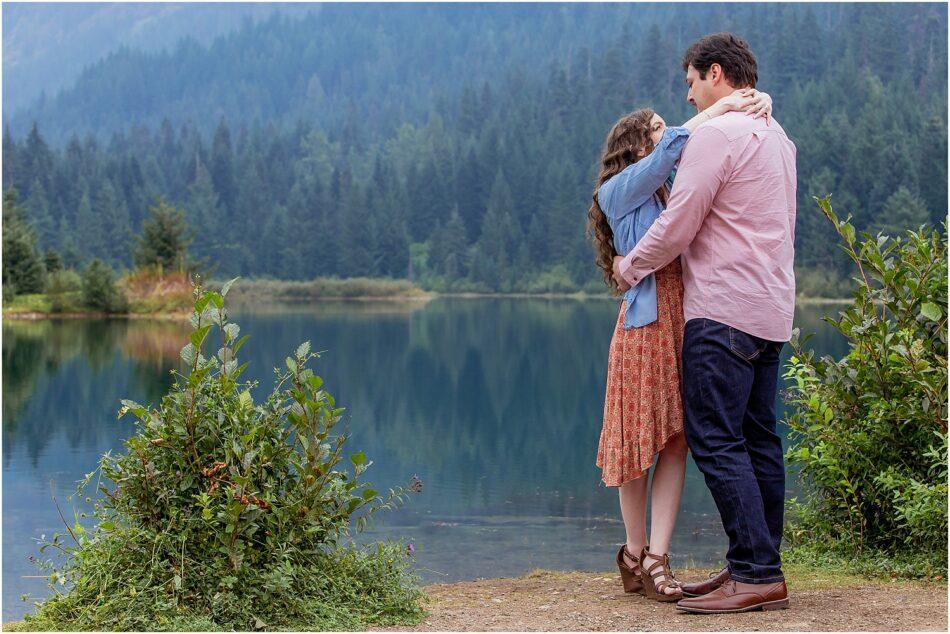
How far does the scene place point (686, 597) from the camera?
12.3 ft

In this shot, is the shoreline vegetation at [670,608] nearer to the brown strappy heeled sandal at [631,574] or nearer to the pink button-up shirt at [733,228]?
the brown strappy heeled sandal at [631,574]

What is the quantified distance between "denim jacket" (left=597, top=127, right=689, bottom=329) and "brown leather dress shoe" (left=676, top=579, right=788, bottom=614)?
896 millimetres

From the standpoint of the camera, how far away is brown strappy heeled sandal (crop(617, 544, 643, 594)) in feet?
13.0

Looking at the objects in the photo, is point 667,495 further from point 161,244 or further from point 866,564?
point 161,244

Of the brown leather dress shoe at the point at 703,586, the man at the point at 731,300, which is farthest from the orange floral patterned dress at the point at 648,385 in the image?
the brown leather dress shoe at the point at 703,586

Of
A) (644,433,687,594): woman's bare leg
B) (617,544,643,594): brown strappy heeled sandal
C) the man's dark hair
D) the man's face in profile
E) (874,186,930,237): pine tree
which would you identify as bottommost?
(617,544,643,594): brown strappy heeled sandal

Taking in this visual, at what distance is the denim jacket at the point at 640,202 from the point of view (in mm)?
3689

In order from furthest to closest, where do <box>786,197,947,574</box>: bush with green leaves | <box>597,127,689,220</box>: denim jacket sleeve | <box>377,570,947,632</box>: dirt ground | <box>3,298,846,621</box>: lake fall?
<box>3,298,846,621</box>: lake → <box>786,197,947,574</box>: bush with green leaves → <box>597,127,689,220</box>: denim jacket sleeve → <box>377,570,947,632</box>: dirt ground

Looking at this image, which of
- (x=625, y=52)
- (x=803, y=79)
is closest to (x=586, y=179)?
(x=803, y=79)

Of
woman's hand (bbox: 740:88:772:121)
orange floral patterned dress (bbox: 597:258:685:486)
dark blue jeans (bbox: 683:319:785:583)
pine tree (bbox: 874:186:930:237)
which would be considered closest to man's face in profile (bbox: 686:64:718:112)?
woman's hand (bbox: 740:88:772:121)

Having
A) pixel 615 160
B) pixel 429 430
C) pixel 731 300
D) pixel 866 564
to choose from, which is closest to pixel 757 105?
pixel 615 160

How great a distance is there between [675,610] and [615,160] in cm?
155

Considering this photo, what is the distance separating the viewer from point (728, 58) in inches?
147

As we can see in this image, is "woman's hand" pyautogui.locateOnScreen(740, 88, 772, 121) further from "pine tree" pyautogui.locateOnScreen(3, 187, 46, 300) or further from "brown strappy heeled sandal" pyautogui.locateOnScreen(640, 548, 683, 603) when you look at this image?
"pine tree" pyautogui.locateOnScreen(3, 187, 46, 300)
